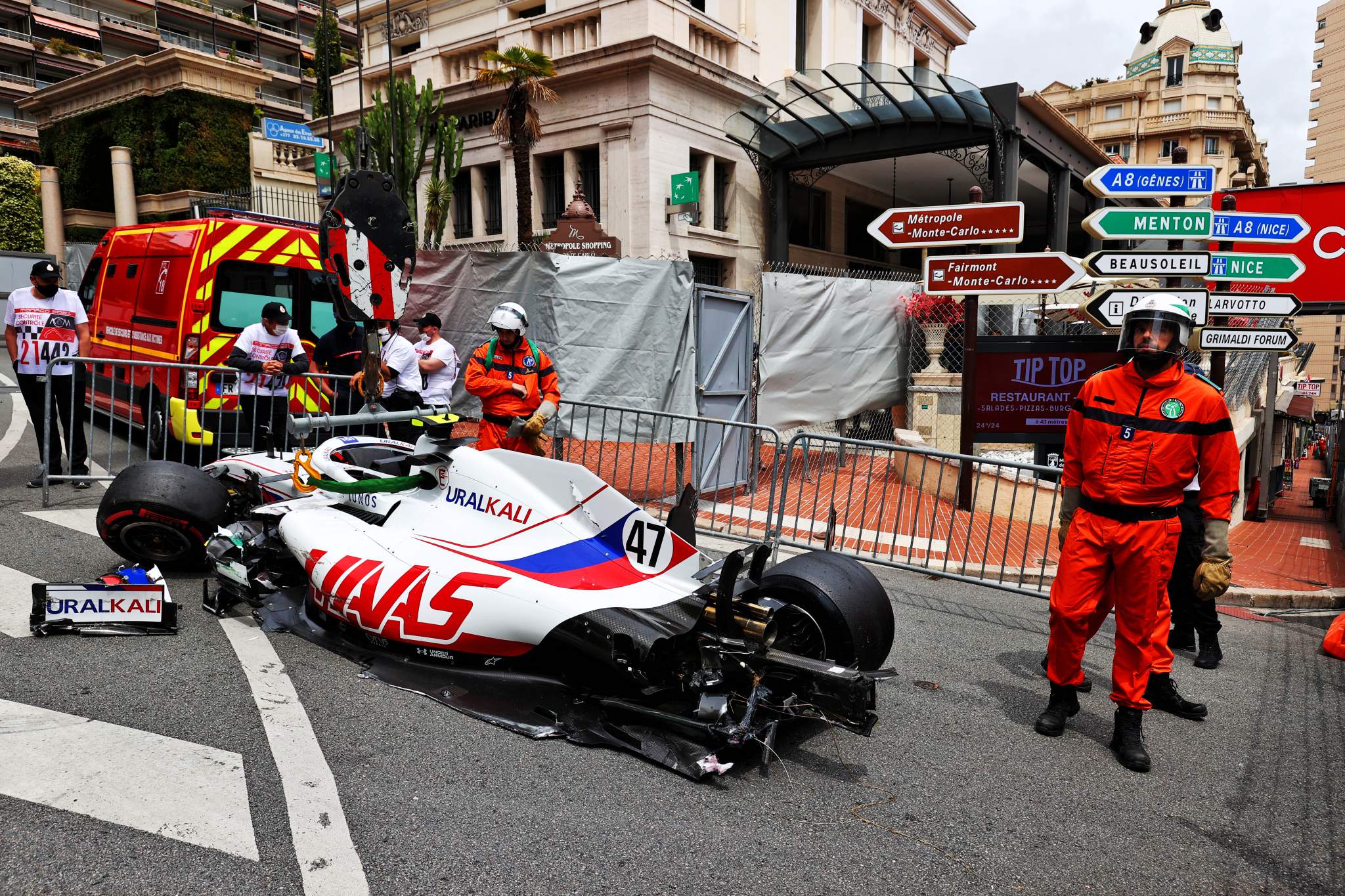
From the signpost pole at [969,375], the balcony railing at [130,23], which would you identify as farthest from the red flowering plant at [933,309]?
the balcony railing at [130,23]

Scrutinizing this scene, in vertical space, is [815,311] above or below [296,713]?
above

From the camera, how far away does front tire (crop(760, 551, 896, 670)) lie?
372cm

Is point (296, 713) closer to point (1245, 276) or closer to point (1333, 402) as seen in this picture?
point (1245, 276)

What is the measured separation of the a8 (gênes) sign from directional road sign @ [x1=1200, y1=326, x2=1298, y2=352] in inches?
892

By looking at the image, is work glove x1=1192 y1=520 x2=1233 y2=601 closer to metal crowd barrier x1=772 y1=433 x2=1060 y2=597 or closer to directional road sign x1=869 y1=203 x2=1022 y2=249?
metal crowd barrier x1=772 y1=433 x2=1060 y2=597

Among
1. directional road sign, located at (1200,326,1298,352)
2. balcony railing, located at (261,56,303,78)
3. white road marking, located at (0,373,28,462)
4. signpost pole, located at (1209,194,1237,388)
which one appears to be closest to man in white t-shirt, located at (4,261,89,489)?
white road marking, located at (0,373,28,462)

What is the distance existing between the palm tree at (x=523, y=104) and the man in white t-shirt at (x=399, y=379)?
40.9ft

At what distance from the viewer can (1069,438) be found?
13.5 ft

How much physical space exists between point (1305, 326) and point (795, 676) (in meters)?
103

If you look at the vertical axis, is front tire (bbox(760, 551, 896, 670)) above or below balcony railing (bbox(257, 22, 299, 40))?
below

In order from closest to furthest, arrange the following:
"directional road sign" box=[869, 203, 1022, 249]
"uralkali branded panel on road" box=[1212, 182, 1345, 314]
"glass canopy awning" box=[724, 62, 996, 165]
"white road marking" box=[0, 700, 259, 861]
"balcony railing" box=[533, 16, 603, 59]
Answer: "white road marking" box=[0, 700, 259, 861] → "directional road sign" box=[869, 203, 1022, 249] → "uralkali branded panel on road" box=[1212, 182, 1345, 314] → "glass canopy awning" box=[724, 62, 996, 165] → "balcony railing" box=[533, 16, 603, 59]

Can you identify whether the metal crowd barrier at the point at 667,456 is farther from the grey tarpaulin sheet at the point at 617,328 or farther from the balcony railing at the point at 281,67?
the balcony railing at the point at 281,67

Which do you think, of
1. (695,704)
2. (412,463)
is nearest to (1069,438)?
(695,704)

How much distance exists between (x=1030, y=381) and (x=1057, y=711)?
565cm
